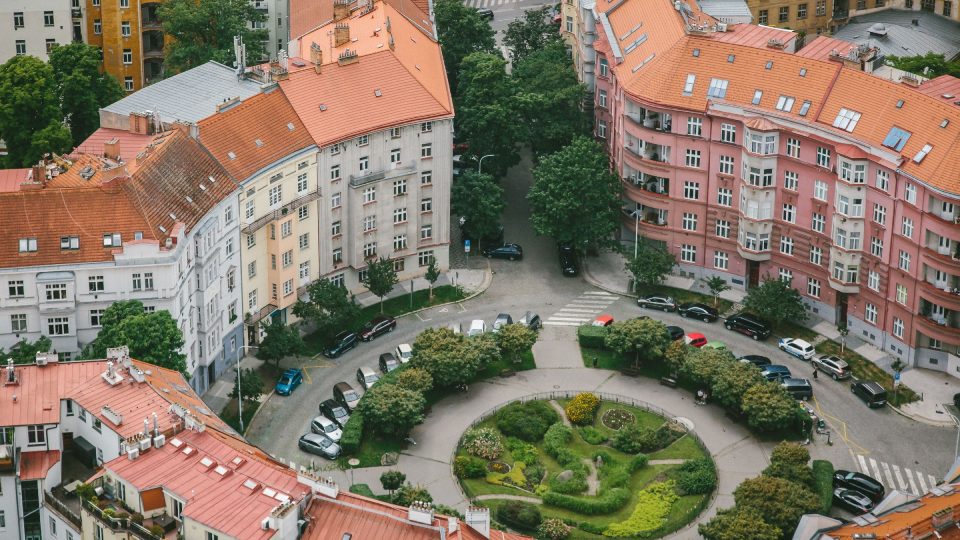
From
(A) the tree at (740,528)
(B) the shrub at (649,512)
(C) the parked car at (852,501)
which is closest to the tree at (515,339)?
(B) the shrub at (649,512)

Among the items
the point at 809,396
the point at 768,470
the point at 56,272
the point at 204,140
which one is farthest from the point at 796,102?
the point at 56,272

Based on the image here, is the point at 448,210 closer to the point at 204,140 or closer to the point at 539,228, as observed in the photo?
the point at 539,228

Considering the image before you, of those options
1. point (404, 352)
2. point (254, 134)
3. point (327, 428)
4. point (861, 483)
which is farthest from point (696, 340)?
point (254, 134)

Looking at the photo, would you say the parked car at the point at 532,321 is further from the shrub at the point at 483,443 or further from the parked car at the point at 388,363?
the shrub at the point at 483,443

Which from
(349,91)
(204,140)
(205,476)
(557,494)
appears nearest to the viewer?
(205,476)

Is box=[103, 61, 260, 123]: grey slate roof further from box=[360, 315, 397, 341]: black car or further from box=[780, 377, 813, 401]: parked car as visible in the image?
box=[780, 377, 813, 401]: parked car

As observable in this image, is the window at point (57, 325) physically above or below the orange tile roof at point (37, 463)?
above
